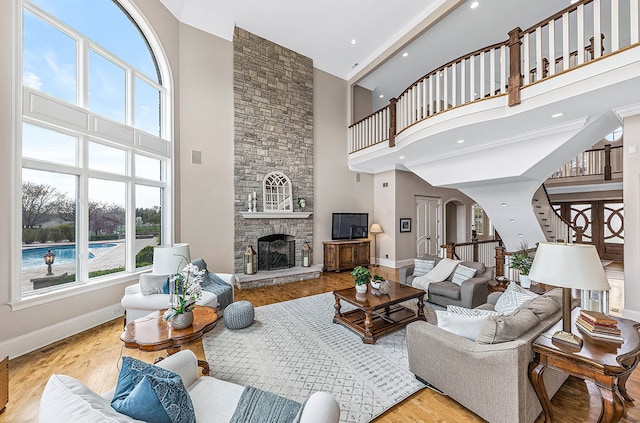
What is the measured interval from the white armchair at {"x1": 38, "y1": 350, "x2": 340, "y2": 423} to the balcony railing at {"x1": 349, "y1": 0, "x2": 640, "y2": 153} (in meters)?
4.45

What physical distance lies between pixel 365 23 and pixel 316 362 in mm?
6554

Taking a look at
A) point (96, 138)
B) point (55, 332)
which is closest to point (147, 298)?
point (55, 332)

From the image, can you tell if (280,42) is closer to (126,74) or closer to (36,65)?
(126,74)

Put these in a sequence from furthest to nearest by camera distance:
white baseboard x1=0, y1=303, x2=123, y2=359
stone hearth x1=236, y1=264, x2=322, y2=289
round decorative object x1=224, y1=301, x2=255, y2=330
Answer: stone hearth x1=236, y1=264, x2=322, y2=289
round decorative object x1=224, y1=301, x2=255, y2=330
white baseboard x1=0, y1=303, x2=123, y2=359

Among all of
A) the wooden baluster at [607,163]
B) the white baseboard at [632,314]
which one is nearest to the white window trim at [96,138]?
the white baseboard at [632,314]

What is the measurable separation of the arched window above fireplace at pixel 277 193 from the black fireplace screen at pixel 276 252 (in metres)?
0.76

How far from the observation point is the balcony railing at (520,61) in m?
3.16

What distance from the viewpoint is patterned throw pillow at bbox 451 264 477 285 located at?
4.06m

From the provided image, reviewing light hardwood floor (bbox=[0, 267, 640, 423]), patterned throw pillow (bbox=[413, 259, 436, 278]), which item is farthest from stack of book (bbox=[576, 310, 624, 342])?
patterned throw pillow (bbox=[413, 259, 436, 278])

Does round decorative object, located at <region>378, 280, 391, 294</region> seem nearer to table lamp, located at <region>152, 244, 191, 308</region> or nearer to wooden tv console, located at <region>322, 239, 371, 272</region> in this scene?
table lamp, located at <region>152, 244, 191, 308</region>

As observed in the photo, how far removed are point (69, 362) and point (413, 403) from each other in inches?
137

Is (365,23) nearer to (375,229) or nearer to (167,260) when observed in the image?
(375,229)

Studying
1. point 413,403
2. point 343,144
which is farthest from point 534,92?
point 343,144

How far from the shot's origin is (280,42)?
6461 millimetres
